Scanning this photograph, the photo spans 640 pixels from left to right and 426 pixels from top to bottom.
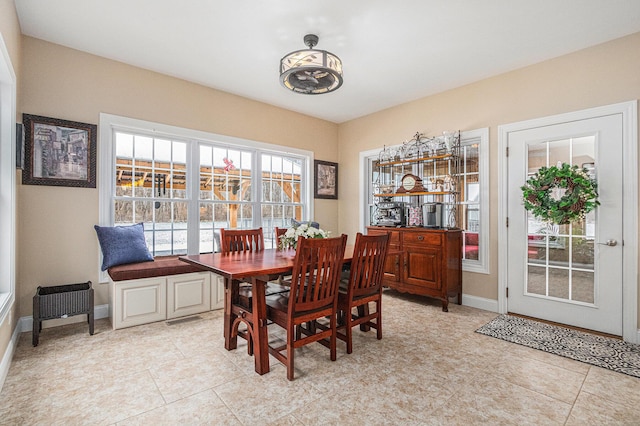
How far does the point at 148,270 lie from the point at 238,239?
3.12 ft

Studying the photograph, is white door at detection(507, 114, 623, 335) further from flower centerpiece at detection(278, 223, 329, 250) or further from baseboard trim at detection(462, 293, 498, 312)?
flower centerpiece at detection(278, 223, 329, 250)

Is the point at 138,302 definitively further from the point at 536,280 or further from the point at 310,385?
the point at 536,280

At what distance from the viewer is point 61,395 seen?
2.04 meters

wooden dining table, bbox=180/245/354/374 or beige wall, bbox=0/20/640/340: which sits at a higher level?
beige wall, bbox=0/20/640/340

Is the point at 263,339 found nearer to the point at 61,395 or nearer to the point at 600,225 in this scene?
the point at 61,395

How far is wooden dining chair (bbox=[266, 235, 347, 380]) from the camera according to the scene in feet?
7.30

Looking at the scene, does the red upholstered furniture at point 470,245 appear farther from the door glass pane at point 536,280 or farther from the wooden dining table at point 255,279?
the wooden dining table at point 255,279

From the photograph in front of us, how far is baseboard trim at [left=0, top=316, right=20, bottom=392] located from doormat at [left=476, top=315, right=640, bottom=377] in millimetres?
3904

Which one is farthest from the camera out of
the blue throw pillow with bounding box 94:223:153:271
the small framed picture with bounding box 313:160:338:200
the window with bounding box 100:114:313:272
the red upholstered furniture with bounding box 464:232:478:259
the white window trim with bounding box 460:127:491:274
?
the small framed picture with bounding box 313:160:338:200

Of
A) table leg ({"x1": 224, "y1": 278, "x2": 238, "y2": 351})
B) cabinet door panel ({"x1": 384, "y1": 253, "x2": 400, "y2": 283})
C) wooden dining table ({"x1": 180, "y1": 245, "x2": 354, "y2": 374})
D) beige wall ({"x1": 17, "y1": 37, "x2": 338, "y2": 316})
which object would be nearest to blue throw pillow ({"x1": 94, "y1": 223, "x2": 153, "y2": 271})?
beige wall ({"x1": 17, "y1": 37, "x2": 338, "y2": 316})

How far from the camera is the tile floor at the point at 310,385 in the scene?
1862 millimetres

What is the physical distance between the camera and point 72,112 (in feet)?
11.0

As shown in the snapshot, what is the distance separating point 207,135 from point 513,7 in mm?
3603

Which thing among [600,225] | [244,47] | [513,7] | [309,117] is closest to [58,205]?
[244,47]
